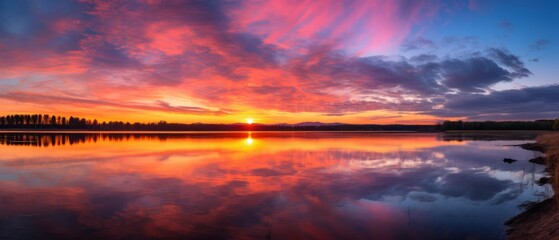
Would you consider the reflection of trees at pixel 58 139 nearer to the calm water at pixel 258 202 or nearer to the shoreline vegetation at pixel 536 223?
the calm water at pixel 258 202

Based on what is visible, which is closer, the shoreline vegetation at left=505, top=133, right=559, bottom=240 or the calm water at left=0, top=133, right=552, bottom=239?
the shoreline vegetation at left=505, top=133, right=559, bottom=240

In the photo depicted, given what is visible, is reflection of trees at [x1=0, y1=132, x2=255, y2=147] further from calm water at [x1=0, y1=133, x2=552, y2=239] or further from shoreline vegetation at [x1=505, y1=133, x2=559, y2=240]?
shoreline vegetation at [x1=505, y1=133, x2=559, y2=240]

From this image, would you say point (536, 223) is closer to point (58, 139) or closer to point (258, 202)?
point (258, 202)

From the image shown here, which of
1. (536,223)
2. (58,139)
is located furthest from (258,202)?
(58,139)

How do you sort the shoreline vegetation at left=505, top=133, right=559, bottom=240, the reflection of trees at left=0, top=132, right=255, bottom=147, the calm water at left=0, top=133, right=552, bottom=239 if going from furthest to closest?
the reflection of trees at left=0, top=132, right=255, bottom=147
the calm water at left=0, top=133, right=552, bottom=239
the shoreline vegetation at left=505, top=133, right=559, bottom=240

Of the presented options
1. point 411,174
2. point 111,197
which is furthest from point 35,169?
point 411,174

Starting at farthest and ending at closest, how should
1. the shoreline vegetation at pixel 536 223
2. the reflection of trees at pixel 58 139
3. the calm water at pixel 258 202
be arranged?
the reflection of trees at pixel 58 139, the calm water at pixel 258 202, the shoreline vegetation at pixel 536 223

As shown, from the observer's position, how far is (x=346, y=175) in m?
23.7

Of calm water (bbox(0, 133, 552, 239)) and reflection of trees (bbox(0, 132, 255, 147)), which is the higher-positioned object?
reflection of trees (bbox(0, 132, 255, 147))

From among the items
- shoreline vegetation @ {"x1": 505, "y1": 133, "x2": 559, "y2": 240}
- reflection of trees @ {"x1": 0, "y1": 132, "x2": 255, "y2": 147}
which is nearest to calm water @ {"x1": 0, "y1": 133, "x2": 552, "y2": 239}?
shoreline vegetation @ {"x1": 505, "y1": 133, "x2": 559, "y2": 240}

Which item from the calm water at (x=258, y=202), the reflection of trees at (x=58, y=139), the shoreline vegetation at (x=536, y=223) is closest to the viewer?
the shoreline vegetation at (x=536, y=223)

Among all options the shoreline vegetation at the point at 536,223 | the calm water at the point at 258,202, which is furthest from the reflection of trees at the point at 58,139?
the shoreline vegetation at the point at 536,223

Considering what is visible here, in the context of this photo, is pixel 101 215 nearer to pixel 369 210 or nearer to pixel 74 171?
pixel 369 210

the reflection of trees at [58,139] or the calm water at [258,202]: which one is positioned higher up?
the reflection of trees at [58,139]
